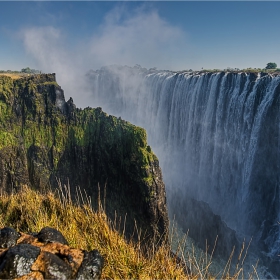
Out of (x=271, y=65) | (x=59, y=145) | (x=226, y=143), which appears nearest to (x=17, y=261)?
(x=59, y=145)

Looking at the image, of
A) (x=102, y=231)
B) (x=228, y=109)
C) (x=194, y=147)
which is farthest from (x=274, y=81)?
(x=102, y=231)

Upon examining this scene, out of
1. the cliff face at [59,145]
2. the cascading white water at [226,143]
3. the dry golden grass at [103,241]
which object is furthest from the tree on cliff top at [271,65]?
the dry golden grass at [103,241]

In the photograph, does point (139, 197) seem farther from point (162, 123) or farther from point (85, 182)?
point (162, 123)

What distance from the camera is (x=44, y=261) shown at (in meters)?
3.25

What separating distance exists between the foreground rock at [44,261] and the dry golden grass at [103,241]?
423 millimetres

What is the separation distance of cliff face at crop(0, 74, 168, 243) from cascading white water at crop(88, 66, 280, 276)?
10445mm

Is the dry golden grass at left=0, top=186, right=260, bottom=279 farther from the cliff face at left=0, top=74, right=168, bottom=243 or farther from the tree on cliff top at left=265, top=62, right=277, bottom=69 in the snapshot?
the tree on cliff top at left=265, top=62, right=277, bottom=69

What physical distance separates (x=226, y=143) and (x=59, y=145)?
1835 cm

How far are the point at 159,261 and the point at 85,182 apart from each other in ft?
81.8

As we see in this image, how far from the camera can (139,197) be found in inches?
917

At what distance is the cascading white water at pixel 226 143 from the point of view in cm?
2316

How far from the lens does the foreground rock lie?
309cm

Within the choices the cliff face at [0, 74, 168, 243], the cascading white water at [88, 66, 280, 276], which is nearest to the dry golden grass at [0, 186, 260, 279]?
the cliff face at [0, 74, 168, 243]

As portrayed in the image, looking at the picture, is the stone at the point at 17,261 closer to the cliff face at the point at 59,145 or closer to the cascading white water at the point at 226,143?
the cliff face at the point at 59,145
